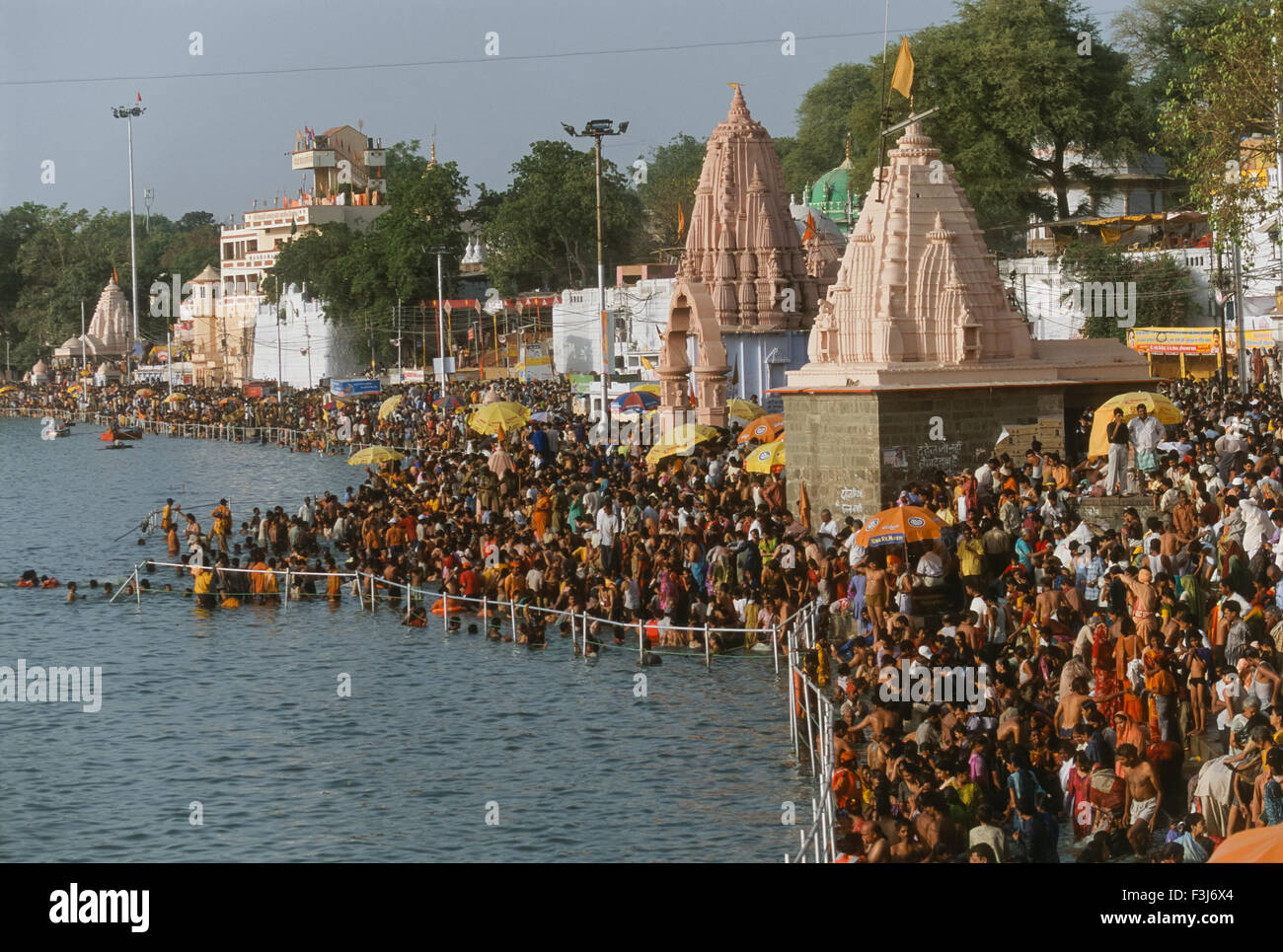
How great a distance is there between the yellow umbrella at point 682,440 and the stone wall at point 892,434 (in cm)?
411

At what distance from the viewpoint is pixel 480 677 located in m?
20.4

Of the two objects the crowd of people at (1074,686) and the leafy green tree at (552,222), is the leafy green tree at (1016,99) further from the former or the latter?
the crowd of people at (1074,686)

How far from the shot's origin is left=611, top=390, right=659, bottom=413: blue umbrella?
36.7m

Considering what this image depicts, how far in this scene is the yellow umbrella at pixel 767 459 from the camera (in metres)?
24.6

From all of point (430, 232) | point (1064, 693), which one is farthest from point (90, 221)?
point (1064, 693)

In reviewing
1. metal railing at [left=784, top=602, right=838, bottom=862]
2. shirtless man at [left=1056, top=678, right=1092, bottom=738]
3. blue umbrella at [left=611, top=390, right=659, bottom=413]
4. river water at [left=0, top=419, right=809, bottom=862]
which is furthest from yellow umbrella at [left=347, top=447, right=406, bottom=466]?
shirtless man at [left=1056, top=678, right=1092, bottom=738]

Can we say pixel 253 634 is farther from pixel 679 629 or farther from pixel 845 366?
pixel 845 366

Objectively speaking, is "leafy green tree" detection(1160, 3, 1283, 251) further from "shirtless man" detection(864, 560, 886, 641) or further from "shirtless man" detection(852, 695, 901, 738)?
"shirtless man" detection(852, 695, 901, 738)

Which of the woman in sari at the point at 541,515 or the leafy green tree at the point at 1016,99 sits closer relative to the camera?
the woman in sari at the point at 541,515

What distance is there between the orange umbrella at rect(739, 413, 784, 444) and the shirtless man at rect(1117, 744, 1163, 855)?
53.1 feet

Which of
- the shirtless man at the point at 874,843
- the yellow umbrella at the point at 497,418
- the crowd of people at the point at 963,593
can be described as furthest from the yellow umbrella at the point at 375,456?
the shirtless man at the point at 874,843

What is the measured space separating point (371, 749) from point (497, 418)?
17.3 meters

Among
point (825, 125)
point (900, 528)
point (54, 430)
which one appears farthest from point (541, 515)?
point (825, 125)
